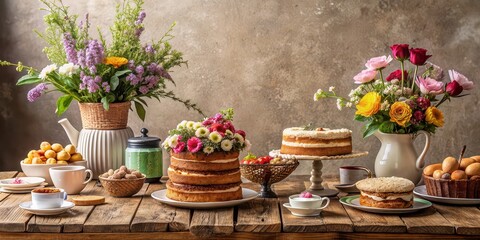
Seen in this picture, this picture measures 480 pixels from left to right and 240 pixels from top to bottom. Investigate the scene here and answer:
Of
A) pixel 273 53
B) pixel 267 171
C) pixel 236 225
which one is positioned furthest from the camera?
pixel 273 53

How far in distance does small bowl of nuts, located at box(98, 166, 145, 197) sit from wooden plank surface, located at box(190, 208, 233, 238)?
44 cm

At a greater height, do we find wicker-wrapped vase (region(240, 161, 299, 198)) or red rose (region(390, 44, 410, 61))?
red rose (region(390, 44, 410, 61))

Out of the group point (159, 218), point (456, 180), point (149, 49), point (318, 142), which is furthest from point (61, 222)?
point (456, 180)

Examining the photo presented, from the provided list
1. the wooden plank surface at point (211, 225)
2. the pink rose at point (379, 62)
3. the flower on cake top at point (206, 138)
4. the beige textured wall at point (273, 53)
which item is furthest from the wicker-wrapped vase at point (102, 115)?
the beige textured wall at point (273, 53)

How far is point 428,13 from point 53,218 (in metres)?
3.08

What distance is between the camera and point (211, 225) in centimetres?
260

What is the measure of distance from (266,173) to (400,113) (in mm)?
583

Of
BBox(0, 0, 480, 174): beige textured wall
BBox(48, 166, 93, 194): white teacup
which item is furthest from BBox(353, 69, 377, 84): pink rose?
BBox(0, 0, 480, 174): beige textured wall

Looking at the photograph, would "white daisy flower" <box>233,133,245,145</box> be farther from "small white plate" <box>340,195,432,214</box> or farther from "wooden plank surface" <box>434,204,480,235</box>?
"wooden plank surface" <box>434,204,480,235</box>

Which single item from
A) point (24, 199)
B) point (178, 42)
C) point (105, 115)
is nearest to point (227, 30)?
point (178, 42)

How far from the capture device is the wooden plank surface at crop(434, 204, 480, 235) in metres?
2.55

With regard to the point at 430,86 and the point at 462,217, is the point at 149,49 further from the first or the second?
the point at 462,217

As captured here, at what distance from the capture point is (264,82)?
200 inches

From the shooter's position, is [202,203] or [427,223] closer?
[427,223]
